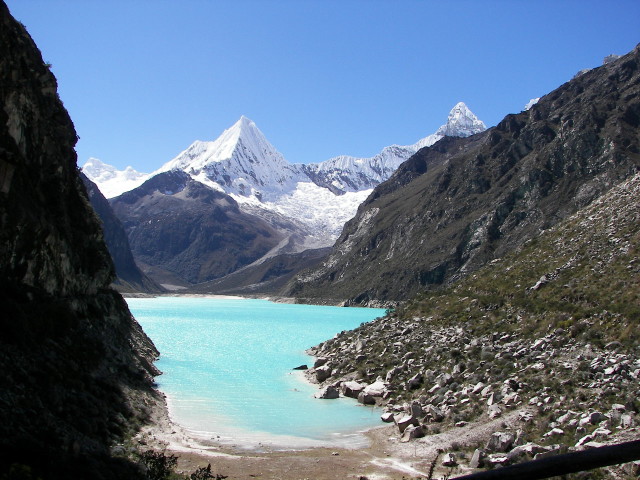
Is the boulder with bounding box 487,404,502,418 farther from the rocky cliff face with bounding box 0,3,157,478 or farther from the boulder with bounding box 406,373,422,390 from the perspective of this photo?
the rocky cliff face with bounding box 0,3,157,478

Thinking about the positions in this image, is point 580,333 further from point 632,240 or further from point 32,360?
point 32,360

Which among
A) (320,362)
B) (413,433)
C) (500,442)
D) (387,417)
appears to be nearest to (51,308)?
(387,417)

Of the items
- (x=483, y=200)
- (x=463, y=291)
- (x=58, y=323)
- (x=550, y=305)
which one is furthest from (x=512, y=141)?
(x=58, y=323)

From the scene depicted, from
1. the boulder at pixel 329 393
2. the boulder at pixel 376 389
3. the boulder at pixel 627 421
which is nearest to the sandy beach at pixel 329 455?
the boulder at pixel 627 421

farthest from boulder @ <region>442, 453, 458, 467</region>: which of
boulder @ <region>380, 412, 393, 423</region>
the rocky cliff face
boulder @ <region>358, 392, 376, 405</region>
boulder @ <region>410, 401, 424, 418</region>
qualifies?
boulder @ <region>358, 392, 376, 405</region>

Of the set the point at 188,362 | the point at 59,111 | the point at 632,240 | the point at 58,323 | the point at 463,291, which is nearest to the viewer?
the point at 58,323

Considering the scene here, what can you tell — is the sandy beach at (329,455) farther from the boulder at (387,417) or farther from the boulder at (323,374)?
the boulder at (323,374)

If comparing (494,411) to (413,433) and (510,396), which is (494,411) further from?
(413,433)
